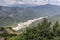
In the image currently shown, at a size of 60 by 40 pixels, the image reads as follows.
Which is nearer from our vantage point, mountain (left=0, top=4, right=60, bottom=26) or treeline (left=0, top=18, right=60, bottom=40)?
treeline (left=0, top=18, right=60, bottom=40)

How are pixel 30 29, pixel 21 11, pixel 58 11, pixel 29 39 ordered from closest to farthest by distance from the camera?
pixel 29 39, pixel 30 29, pixel 58 11, pixel 21 11

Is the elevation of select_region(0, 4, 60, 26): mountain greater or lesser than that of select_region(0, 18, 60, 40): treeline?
lesser

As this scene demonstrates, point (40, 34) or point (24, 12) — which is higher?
point (40, 34)

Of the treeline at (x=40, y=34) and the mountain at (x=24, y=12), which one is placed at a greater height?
the treeline at (x=40, y=34)

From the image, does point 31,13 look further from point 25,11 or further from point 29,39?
point 29,39

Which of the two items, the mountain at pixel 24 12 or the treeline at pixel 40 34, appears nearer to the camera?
the treeline at pixel 40 34

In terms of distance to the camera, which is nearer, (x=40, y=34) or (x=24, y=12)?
(x=40, y=34)

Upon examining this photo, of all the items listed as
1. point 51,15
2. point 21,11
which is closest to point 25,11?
point 21,11

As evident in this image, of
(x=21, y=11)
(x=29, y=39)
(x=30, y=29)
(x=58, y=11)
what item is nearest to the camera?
(x=29, y=39)
